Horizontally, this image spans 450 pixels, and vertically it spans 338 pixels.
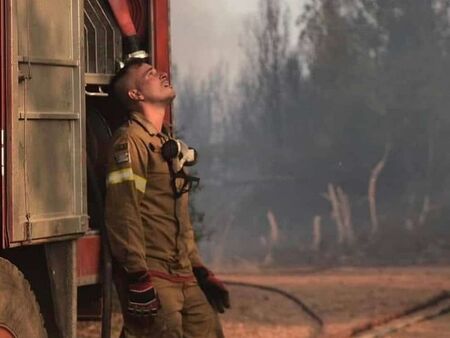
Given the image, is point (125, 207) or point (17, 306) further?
point (125, 207)

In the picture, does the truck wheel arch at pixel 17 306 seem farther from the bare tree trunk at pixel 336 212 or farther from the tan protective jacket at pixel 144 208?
the bare tree trunk at pixel 336 212

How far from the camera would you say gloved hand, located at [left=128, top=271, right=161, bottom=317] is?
16.9 ft

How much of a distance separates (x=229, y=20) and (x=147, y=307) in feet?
27.1

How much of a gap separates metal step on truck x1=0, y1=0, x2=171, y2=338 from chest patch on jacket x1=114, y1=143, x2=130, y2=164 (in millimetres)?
141

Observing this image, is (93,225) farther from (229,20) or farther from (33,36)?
(229,20)

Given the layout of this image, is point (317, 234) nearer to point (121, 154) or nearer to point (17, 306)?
point (121, 154)

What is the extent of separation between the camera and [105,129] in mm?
5840

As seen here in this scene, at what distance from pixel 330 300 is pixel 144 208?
17.7ft

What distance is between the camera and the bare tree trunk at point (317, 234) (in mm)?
13328

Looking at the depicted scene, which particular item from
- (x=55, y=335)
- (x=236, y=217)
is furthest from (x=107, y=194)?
(x=236, y=217)

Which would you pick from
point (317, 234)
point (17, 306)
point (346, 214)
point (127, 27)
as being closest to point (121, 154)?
point (127, 27)

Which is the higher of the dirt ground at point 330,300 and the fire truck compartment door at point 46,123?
the fire truck compartment door at point 46,123

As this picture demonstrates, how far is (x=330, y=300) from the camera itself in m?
10.6

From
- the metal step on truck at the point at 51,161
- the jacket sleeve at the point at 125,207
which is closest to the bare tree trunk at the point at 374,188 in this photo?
the metal step on truck at the point at 51,161
